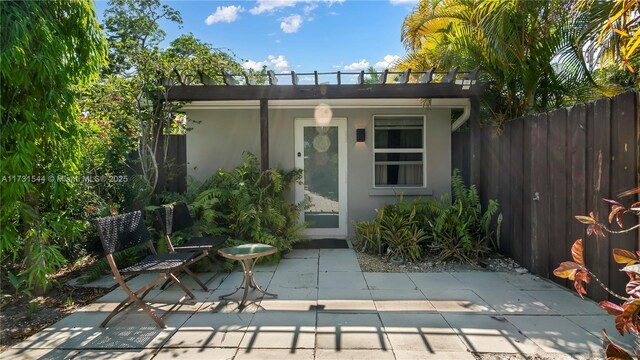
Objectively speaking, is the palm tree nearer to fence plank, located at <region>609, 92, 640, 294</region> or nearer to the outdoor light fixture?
Answer: fence plank, located at <region>609, 92, 640, 294</region>

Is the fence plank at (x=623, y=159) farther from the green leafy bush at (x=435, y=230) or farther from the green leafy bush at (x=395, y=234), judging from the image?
the green leafy bush at (x=395, y=234)

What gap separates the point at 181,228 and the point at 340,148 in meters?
3.22

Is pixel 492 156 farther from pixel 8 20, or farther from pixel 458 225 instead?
pixel 8 20

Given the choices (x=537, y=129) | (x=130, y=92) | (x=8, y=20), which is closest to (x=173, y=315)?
(x=8, y=20)

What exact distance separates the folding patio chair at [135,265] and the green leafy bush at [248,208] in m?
1.14

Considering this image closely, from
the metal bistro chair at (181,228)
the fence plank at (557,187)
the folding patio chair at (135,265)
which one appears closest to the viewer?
the folding patio chair at (135,265)

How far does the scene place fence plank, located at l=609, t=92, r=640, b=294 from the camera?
113 inches

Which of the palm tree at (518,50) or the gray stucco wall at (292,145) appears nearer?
the palm tree at (518,50)

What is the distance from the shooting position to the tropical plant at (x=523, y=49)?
4242mm

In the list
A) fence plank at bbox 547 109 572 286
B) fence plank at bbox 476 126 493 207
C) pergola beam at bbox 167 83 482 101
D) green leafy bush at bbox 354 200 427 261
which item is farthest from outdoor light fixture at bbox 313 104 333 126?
fence plank at bbox 547 109 572 286

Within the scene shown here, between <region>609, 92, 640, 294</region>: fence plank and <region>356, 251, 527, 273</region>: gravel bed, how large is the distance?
1.42 meters

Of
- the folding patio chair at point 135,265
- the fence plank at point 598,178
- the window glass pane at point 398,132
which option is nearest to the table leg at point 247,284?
the folding patio chair at point 135,265

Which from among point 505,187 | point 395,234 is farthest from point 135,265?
point 505,187

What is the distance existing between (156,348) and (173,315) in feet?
2.03
